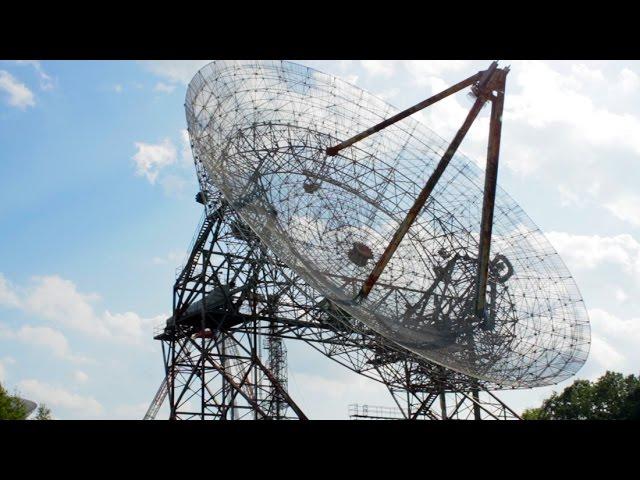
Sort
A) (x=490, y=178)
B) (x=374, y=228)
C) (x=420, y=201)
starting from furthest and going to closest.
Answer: (x=374, y=228), (x=420, y=201), (x=490, y=178)

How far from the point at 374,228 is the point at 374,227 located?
2.4 inches

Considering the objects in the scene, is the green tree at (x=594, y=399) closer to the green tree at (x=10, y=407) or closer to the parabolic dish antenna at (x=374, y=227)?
the parabolic dish antenna at (x=374, y=227)

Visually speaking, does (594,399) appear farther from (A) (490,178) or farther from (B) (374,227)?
(A) (490,178)

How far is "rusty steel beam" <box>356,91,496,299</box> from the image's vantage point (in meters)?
25.8

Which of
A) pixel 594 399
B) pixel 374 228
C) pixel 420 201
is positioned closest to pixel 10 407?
pixel 374 228

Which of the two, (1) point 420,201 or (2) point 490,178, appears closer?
(2) point 490,178

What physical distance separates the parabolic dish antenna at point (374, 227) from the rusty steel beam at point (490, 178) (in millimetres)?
4241

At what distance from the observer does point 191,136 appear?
30094 mm

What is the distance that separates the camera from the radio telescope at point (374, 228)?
27.6 m

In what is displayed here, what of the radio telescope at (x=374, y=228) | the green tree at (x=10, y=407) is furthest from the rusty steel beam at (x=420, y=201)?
the green tree at (x=10, y=407)

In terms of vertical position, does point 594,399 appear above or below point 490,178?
above

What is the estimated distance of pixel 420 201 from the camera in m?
25.8
